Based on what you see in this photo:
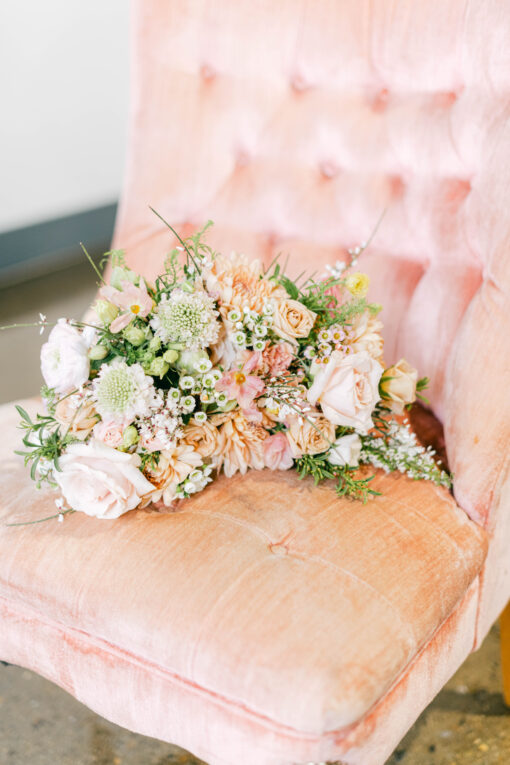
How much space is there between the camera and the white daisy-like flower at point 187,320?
780 mm

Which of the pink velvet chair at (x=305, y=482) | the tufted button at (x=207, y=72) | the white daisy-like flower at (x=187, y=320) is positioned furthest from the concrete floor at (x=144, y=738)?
the tufted button at (x=207, y=72)

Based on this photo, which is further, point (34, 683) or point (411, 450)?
point (34, 683)

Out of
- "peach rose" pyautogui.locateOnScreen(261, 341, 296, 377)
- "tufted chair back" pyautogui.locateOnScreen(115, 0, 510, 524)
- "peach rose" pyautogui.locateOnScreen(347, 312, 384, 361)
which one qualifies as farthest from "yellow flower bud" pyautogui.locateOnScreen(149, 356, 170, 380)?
"tufted chair back" pyautogui.locateOnScreen(115, 0, 510, 524)

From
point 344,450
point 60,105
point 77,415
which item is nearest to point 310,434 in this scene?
point 344,450

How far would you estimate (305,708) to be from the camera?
625mm

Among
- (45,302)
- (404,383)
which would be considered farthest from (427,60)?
(45,302)

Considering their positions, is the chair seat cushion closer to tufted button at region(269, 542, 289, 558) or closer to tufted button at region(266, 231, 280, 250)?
tufted button at region(269, 542, 289, 558)

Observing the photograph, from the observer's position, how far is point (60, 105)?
193 centimetres

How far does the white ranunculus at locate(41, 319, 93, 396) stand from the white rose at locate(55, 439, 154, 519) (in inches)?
2.8

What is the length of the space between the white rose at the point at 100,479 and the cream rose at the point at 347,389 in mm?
223

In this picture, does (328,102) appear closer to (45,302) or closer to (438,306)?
(438,306)

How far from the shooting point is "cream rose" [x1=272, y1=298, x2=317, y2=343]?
81cm

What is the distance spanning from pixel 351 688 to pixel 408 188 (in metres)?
0.72

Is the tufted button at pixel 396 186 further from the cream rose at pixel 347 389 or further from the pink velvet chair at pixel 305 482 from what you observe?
the cream rose at pixel 347 389
